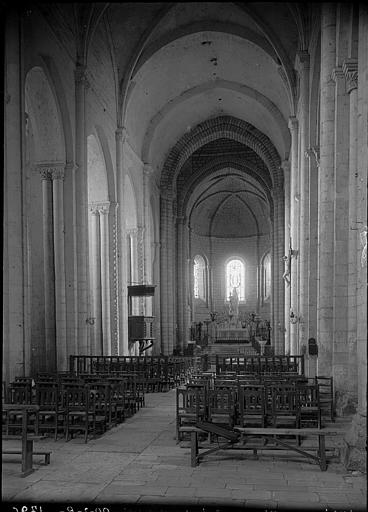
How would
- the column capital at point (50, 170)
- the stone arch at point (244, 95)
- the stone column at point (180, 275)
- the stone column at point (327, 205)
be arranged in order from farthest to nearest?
the stone column at point (180, 275) < the stone arch at point (244, 95) < the column capital at point (50, 170) < the stone column at point (327, 205)

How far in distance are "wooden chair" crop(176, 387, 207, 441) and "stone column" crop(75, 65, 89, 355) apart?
9.01m

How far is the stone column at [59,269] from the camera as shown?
18578mm

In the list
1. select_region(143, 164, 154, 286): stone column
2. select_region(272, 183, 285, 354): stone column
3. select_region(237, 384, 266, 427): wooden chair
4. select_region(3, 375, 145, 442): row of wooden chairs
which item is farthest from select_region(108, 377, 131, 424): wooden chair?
select_region(272, 183, 285, 354): stone column

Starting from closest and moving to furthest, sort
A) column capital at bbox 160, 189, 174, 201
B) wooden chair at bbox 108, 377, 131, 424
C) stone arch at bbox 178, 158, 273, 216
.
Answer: wooden chair at bbox 108, 377, 131, 424, column capital at bbox 160, 189, 174, 201, stone arch at bbox 178, 158, 273, 216

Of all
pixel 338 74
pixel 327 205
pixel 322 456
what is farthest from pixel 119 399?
pixel 338 74

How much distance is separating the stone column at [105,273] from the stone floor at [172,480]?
46.5ft

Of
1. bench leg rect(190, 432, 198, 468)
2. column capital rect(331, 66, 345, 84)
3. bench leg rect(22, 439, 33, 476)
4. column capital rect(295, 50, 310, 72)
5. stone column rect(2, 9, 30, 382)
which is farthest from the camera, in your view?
column capital rect(295, 50, 310, 72)

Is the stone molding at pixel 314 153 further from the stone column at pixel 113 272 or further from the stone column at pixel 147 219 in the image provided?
the stone column at pixel 147 219

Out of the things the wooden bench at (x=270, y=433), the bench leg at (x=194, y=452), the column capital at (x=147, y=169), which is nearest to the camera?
the wooden bench at (x=270, y=433)

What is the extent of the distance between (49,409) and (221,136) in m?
27.8

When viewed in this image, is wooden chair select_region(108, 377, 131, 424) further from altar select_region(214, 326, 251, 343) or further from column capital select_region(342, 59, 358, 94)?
altar select_region(214, 326, 251, 343)

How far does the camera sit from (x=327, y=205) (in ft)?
45.5

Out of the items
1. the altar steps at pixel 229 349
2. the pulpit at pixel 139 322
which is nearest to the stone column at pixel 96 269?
the pulpit at pixel 139 322

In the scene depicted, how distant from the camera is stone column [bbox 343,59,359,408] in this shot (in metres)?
11.1
